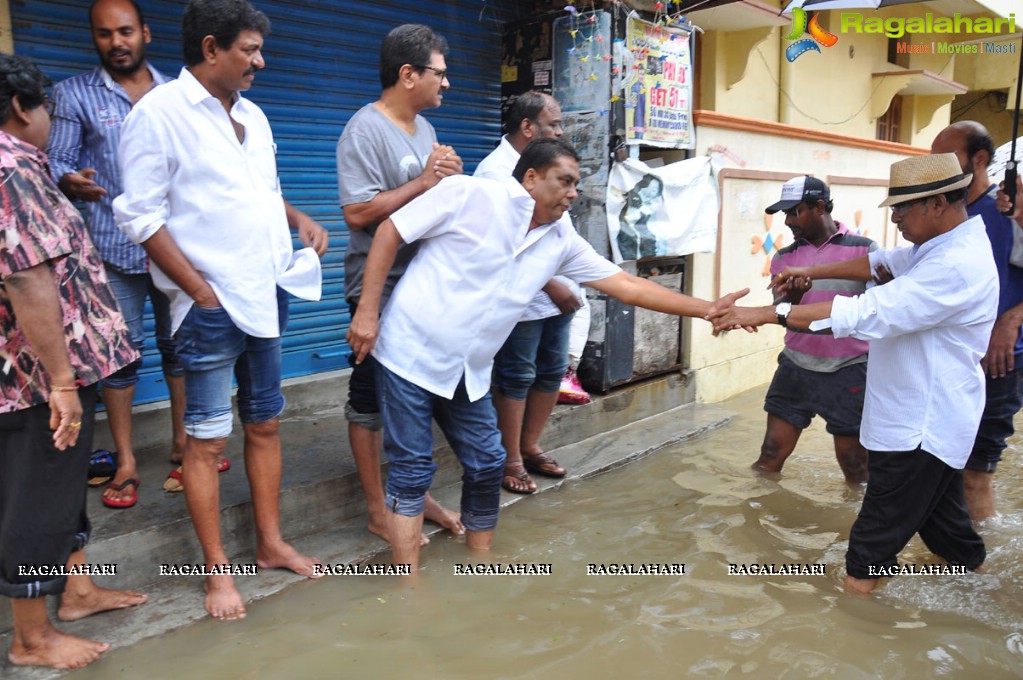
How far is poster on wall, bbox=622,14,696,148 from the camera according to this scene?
220 inches

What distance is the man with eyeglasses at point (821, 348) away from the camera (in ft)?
13.7

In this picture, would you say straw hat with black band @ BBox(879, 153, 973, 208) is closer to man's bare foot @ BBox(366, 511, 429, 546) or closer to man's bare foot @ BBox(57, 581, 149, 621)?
man's bare foot @ BBox(366, 511, 429, 546)

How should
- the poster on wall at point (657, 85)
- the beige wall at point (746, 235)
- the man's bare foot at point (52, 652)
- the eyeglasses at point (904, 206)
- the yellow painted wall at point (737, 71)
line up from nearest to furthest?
the man's bare foot at point (52, 652)
the eyeglasses at point (904, 206)
the poster on wall at point (657, 85)
the beige wall at point (746, 235)
the yellow painted wall at point (737, 71)

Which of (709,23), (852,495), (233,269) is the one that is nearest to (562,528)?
(852,495)

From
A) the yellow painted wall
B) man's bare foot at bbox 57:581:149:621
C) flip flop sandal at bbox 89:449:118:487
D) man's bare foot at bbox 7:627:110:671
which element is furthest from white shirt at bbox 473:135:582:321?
the yellow painted wall

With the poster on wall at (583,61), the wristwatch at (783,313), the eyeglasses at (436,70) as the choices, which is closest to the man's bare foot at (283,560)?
the eyeglasses at (436,70)

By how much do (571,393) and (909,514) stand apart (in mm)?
2531

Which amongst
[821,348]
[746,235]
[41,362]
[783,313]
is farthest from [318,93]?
[746,235]

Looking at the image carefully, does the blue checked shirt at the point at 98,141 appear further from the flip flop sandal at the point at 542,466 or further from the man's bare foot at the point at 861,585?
the man's bare foot at the point at 861,585

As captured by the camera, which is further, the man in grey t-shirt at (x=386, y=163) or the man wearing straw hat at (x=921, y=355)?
the man in grey t-shirt at (x=386, y=163)

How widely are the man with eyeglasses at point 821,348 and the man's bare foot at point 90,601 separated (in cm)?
314

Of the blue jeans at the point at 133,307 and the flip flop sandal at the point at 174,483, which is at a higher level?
the blue jeans at the point at 133,307

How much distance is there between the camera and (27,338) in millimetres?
2322

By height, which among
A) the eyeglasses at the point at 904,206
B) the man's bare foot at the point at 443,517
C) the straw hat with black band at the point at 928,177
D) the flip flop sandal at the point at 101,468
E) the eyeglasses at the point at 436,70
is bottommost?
the man's bare foot at the point at 443,517
